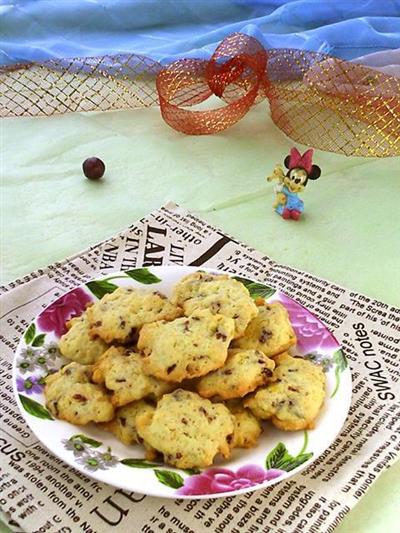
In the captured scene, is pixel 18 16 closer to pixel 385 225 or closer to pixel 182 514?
pixel 385 225

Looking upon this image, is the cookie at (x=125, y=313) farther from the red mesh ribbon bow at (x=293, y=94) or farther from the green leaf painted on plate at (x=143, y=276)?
the red mesh ribbon bow at (x=293, y=94)

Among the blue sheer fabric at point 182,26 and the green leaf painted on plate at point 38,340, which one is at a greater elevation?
the blue sheer fabric at point 182,26

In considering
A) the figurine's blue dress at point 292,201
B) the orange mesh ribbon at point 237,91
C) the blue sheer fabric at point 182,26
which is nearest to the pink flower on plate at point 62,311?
the figurine's blue dress at point 292,201

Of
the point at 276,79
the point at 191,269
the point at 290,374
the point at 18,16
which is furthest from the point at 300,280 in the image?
the point at 18,16

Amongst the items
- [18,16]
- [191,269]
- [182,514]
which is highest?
[18,16]

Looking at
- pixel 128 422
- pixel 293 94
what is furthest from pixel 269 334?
pixel 293 94

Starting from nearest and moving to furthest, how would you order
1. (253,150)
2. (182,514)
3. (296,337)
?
(182,514) → (296,337) → (253,150)
